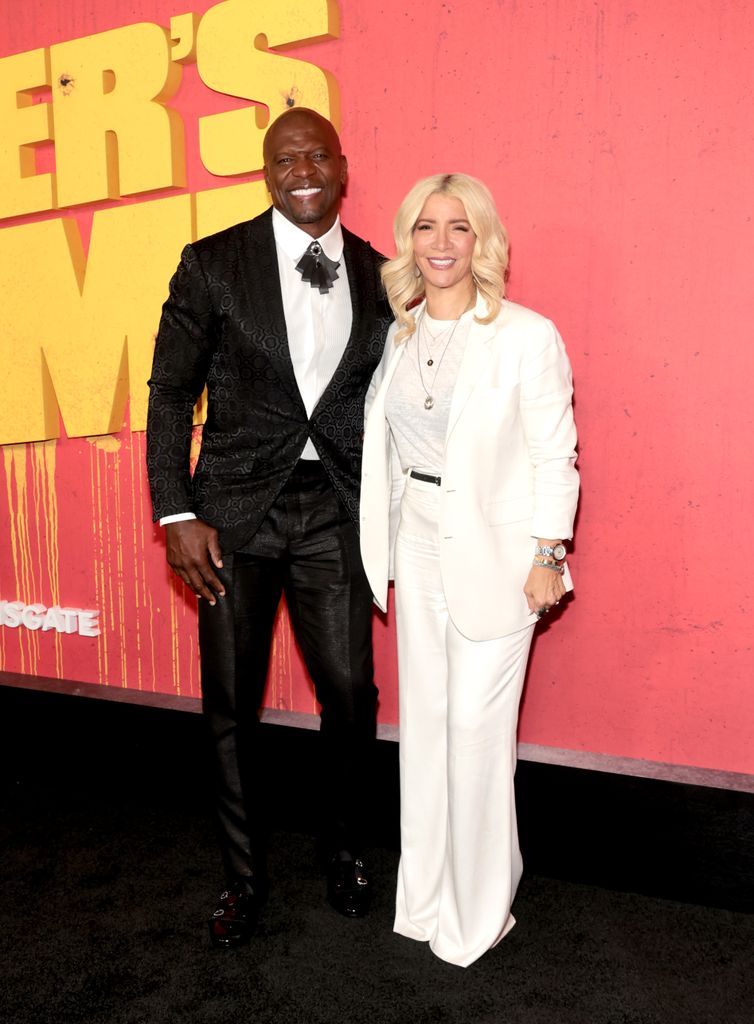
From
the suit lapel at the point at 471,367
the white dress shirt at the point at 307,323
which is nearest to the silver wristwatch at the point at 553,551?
the suit lapel at the point at 471,367

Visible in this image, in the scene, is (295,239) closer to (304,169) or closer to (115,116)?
(304,169)

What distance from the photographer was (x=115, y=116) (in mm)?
3117

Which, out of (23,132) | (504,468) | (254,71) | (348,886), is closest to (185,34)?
(254,71)

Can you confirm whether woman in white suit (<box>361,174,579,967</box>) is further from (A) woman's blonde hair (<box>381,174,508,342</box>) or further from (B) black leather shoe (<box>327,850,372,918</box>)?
(B) black leather shoe (<box>327,850,372,918</box>)

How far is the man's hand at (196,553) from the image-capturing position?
232 centimetres

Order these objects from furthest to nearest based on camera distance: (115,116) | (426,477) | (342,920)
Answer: (115,116) → (342,920) → (426,477)

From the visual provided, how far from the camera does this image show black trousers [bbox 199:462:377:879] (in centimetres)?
239

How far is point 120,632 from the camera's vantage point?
135 inches

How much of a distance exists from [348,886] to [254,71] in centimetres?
239

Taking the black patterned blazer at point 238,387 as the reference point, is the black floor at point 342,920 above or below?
below

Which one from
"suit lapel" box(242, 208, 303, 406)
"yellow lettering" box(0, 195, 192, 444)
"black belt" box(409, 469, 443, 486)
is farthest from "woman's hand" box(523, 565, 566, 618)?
"yellow lettering" box(0, 195, 192, 444)

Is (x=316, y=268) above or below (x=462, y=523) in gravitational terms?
above

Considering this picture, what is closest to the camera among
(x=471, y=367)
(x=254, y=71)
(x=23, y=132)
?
(x=471, y=367)

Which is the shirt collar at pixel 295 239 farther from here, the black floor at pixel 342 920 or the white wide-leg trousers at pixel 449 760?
the black floor at pixel 342 920
